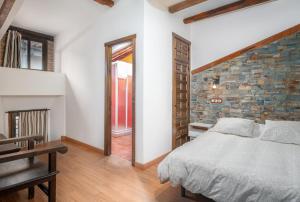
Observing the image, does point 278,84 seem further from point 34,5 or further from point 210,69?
point 34,5

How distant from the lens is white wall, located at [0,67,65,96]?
3.40 meters

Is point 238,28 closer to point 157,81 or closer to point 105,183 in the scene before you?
point 157,81

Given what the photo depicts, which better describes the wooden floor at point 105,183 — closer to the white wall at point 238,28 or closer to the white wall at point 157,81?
the white wall at point 157,81

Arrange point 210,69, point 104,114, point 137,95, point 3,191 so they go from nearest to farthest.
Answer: point 3,191, point 137,95, point 104,114, point 210,69

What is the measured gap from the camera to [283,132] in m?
2.53

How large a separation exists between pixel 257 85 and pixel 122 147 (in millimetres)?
2874

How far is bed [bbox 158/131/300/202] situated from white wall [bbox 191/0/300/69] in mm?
1982

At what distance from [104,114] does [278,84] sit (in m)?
3.05

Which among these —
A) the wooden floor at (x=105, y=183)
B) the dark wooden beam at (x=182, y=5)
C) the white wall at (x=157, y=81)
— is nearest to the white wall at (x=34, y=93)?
the wooden floor at (x=105, y=183)

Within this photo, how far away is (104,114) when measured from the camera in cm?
336

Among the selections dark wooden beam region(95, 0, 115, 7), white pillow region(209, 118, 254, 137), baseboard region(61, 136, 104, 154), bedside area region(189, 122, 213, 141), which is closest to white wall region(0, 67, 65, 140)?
baseboard region(61, 136, 104, 154)

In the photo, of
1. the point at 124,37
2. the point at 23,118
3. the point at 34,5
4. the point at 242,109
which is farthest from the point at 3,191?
the point at 242,109

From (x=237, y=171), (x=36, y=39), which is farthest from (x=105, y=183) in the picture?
(x=36, y=39)

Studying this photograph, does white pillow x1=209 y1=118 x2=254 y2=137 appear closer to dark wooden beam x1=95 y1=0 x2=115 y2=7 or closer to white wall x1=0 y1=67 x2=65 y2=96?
dark wooden beam x1=95 y1=0 x2=115 y2=7
